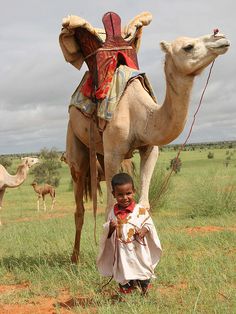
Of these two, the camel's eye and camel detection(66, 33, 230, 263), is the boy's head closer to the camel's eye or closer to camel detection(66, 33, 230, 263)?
camel detection(66, 33, 230, 263)

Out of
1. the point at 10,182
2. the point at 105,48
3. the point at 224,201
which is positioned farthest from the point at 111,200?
the point at 10,182

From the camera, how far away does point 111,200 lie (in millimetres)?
5004

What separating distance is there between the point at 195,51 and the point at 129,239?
1683 millimetres

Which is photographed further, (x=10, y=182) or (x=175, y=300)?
(x=10, y=182)

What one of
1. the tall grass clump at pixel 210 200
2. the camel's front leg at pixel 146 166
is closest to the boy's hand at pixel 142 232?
the camel's front leg at pixel 146 166

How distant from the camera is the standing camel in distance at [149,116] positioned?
4.14 metres

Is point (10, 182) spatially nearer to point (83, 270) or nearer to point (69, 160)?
point (69, 160)

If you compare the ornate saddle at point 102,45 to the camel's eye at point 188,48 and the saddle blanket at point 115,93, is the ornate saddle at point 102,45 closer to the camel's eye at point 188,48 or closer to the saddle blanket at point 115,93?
the saddle blanket at point 115,93

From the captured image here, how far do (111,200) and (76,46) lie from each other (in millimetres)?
2157

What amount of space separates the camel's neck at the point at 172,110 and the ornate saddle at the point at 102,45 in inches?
33.1

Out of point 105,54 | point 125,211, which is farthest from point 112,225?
point 105,54

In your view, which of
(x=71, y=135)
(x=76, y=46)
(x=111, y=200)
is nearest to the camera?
(x=111, y=200)

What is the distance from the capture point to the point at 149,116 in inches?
191

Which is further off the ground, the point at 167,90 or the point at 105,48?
the point at 105,48
